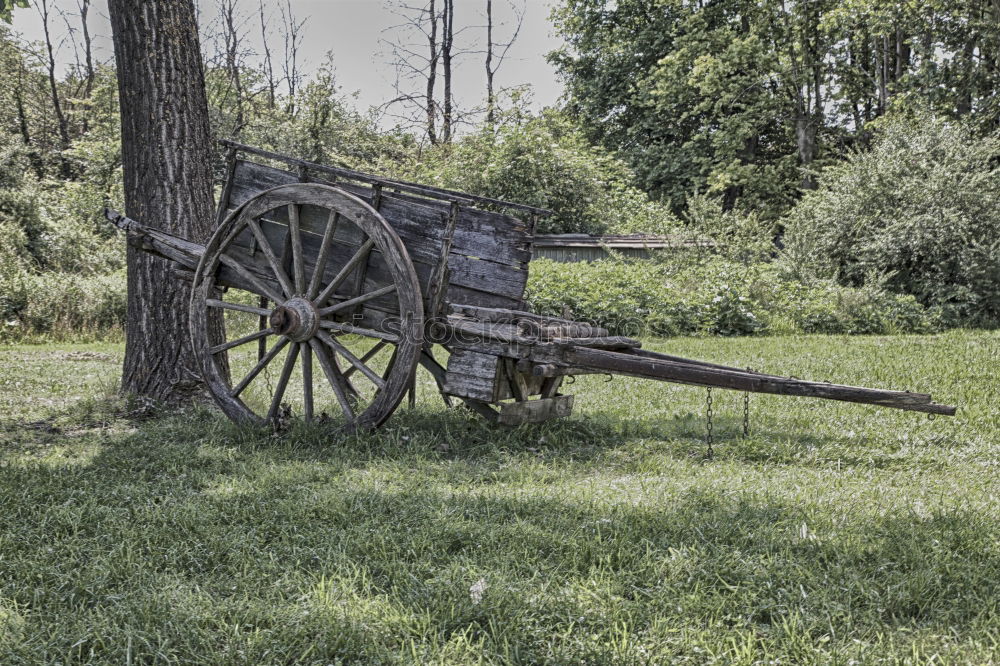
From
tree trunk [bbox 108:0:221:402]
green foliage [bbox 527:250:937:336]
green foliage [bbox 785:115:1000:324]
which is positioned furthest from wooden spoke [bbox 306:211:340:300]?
green foliage [bbox 785:115:1000:324]

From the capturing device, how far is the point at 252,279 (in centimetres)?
509

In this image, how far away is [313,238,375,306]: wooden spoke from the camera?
468cm

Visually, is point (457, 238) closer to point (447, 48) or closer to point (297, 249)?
point (297, 249)

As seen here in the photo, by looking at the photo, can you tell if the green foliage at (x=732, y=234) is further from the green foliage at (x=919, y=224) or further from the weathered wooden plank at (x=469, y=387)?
the weathered wooden plank at (x=469, y=387)

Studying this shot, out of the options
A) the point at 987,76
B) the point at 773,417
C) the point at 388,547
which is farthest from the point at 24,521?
the point at 987,76

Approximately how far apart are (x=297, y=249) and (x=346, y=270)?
0.44 meters

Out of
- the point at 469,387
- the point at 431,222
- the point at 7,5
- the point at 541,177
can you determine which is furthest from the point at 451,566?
the point at 541,177

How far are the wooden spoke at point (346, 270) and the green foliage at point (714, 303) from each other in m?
7.04

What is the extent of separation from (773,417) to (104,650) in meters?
5.02

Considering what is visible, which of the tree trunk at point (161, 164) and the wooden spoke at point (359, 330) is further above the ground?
the tree trunk at point (161, 164)

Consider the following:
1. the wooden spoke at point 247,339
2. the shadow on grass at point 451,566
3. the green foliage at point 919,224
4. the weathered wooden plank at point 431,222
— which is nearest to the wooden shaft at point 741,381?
the shadow on grass at point 451,566

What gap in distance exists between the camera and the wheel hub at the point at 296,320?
4805 millimetres

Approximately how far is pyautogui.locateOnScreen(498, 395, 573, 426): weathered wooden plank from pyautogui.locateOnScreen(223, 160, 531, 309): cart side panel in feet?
2.37

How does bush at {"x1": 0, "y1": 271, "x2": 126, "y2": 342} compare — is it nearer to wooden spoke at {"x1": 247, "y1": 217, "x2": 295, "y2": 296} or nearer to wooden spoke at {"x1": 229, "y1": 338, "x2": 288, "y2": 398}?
wooden spoke at {"x1": 229, "y1": 338, "x2": 288, "y2": 398}
